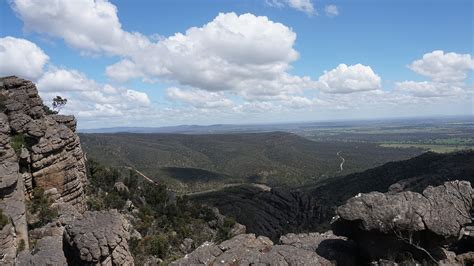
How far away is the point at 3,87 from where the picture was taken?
52.0 meters

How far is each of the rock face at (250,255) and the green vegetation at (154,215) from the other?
25368 millimetres

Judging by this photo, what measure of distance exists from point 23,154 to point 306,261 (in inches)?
1448

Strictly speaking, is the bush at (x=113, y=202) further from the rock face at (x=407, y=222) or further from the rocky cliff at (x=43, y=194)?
the rock face at (x=407, y=222)

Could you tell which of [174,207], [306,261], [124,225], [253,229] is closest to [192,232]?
[174,207]

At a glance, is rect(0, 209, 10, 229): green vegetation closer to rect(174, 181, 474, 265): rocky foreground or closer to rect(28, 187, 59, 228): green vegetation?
rect(28, 187, 59, 228): green vegetation

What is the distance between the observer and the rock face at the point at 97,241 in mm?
24391

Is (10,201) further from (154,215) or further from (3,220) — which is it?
(154,215)

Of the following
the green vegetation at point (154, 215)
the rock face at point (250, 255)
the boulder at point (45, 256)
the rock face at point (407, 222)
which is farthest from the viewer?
the green vegetation at point (154, 215)

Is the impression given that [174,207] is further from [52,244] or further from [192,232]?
[52,244]

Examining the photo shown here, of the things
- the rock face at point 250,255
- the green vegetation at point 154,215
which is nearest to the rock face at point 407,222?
the rock face at point 250,255

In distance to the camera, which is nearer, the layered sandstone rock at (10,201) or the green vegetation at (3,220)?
the layered sandstone rock at (10,201)

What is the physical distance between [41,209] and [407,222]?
1504 inches

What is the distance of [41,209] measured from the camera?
4291cm

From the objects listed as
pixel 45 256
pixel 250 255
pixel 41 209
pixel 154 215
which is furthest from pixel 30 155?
pixel 250 255
